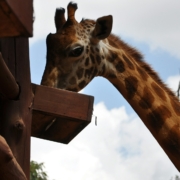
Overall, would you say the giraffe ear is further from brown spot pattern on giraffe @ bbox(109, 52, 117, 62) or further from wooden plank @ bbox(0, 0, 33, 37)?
wooden plank @ bbox(0, 0, 33, 37)

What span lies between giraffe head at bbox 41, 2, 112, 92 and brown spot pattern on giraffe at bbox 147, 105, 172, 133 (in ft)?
2.47

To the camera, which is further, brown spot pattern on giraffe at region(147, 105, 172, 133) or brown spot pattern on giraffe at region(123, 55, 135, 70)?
brown spot pattern on giraffe at region(123, 55, 135, 70)

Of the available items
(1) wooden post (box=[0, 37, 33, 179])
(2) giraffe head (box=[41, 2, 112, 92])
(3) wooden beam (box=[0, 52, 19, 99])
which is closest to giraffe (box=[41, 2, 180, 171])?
(2) giraffe head (box=[41, 2, 112, 92])

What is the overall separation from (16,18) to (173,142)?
3.61m

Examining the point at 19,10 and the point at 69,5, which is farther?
the point at 69,5

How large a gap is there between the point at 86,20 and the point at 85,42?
0.49m

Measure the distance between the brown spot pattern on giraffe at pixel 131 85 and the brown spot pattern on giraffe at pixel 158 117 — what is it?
307 millimetres

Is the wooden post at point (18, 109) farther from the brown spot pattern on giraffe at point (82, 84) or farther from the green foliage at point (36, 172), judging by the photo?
the green foliage at point (36, 172)

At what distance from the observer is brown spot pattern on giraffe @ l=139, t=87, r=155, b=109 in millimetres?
5836

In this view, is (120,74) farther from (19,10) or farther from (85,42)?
(19,10)

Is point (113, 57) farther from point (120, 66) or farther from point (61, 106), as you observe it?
point (61, 106)

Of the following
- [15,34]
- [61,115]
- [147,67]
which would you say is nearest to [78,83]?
[147,67]

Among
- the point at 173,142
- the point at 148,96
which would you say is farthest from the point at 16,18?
the point at 148,96

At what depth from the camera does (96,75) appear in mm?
6242
